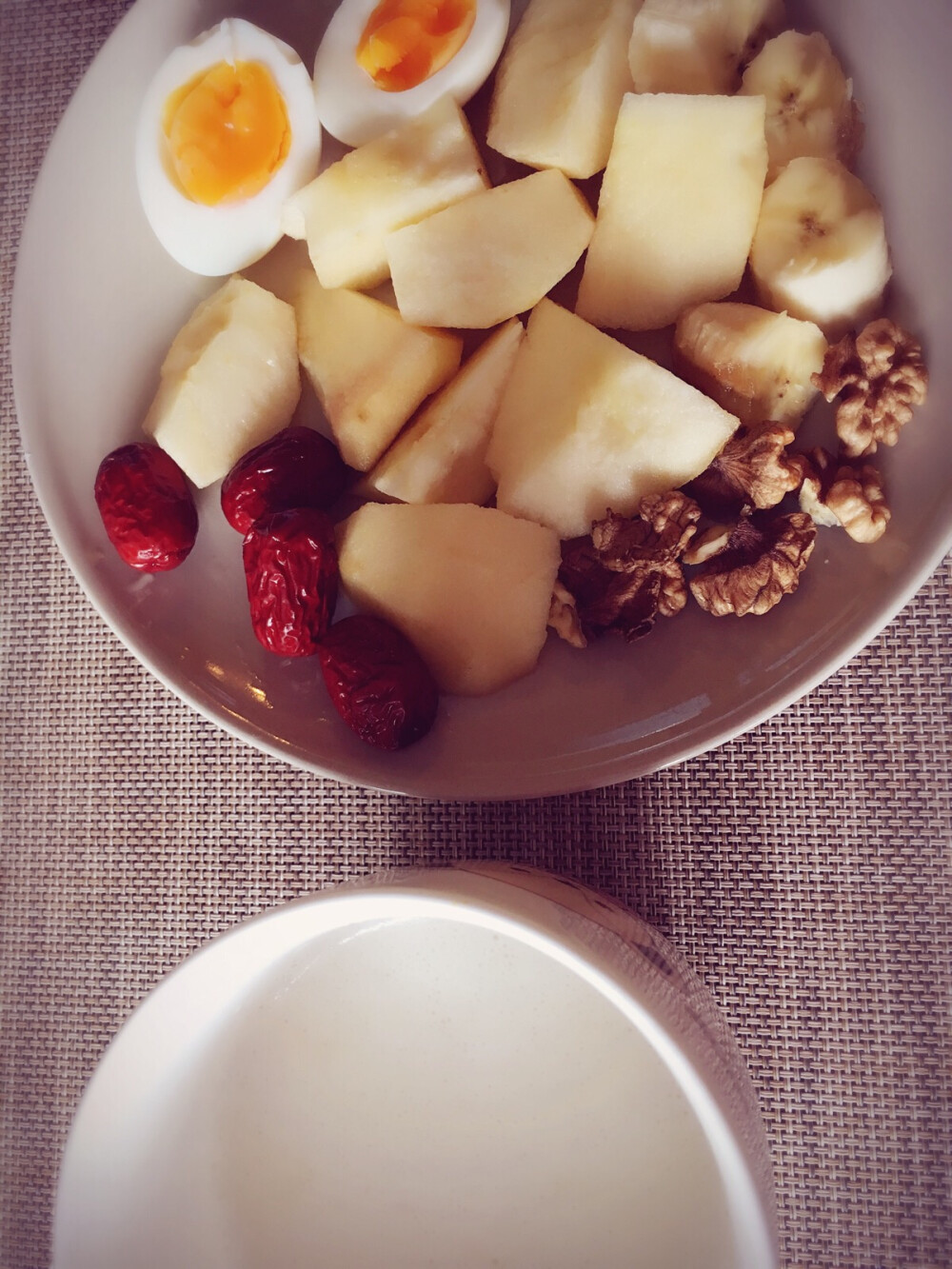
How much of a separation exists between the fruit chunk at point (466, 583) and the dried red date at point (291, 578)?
0.03 meters

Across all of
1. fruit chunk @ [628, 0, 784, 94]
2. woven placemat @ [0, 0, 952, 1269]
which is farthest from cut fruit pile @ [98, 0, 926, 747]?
woven placemat @ [0, 0, 952, 1269]

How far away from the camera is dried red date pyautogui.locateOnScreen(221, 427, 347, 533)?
76 centimetres

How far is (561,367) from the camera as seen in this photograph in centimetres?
74

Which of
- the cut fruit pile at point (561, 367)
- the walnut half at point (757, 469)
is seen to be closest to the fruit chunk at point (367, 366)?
the cut fruit pile at point (561, 367)

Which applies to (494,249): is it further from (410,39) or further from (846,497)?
(846,497)

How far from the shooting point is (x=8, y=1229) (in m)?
0.85

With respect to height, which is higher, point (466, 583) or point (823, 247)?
point (823, 247)

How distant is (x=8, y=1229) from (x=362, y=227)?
0.93 meters

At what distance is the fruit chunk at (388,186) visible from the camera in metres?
0.78

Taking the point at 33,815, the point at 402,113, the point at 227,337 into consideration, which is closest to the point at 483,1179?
the point at 33,815

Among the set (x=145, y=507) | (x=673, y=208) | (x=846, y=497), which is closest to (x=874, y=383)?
(x=846, y=497)

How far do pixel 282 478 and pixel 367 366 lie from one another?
12 cm

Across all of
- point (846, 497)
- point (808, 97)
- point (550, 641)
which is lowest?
point (550, 641)

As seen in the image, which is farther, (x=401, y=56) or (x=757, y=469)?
(x=401, y=56)
